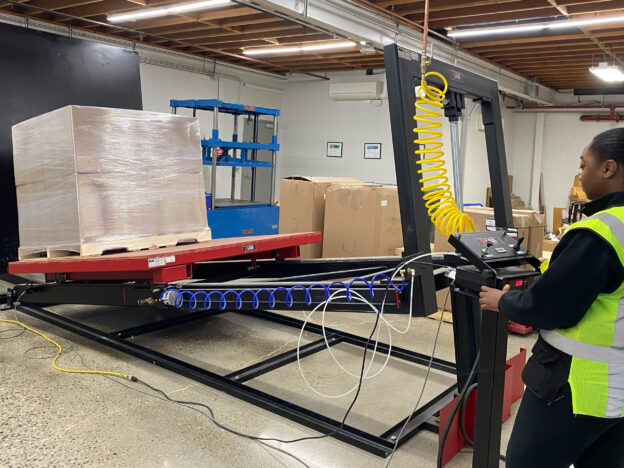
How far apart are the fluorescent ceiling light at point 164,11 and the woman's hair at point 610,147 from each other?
5955 millimetres

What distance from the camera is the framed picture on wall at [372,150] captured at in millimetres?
11305

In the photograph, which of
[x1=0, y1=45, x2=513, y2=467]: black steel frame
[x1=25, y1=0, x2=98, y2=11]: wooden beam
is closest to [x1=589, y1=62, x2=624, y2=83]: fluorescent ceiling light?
[x1=0, y1=45, x2=513, y2=467]: black steel frame

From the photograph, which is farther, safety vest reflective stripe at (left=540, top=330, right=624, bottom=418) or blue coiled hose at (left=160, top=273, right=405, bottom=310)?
blue coiled hose at (left=160, top=273, right=405, bottom=310)

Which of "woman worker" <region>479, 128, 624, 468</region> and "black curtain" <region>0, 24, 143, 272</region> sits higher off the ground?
"black curtain" <region>0, 24, 143, 272</region>

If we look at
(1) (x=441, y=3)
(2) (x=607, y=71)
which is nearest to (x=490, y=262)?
(1) (x=441, y=3)

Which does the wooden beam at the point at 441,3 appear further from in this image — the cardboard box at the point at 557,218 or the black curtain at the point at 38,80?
the cardboard box at the point at 557,218

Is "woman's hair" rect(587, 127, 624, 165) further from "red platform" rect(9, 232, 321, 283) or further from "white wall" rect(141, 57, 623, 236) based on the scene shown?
"white wall" rect(141, 57, 623, 236)

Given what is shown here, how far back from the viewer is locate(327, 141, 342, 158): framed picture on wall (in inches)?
469

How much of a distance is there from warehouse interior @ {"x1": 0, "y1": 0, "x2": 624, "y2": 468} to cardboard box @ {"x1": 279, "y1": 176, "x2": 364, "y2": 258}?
2cm

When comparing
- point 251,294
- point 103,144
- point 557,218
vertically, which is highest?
point 103,144

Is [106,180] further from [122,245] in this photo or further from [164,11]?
[164,11]

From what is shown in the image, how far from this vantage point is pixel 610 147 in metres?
1.53

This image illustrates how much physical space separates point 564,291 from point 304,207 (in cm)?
475

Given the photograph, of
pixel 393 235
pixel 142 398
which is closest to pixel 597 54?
pixel 393 235
